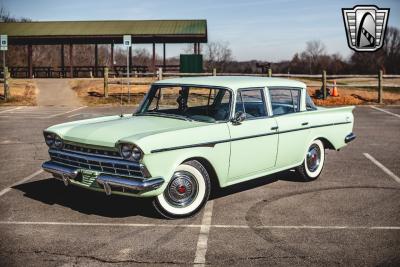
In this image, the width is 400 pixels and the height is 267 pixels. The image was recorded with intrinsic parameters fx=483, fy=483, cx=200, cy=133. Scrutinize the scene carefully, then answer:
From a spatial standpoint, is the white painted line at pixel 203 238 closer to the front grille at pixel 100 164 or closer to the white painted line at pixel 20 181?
the front grille at pixel 100 164

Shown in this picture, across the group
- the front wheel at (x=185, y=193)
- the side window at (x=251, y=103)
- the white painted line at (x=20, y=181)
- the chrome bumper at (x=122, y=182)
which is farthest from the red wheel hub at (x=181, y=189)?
the white painted line at (x=20, y=181)

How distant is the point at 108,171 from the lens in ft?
17.2

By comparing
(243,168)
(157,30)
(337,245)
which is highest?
(157,30)

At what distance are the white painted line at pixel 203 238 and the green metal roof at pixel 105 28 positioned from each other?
92.8 ft

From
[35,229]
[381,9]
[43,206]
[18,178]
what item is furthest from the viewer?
[381,9]

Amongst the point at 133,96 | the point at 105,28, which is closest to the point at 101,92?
the point at 133,96

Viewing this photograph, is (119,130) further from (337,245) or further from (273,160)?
(337,245)

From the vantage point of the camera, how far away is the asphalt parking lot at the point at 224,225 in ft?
14.2

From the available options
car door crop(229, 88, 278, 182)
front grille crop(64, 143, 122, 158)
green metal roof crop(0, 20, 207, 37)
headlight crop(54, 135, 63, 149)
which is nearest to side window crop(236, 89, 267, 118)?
car door crop(229, 88, 278, 182)

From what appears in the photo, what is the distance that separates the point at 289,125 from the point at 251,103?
71cm

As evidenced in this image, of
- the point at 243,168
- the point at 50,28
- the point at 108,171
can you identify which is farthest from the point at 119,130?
the point at 50,28

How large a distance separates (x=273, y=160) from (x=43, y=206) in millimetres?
2997

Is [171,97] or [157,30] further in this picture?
[157,30]

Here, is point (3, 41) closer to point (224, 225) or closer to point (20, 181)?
point (20, 181)
